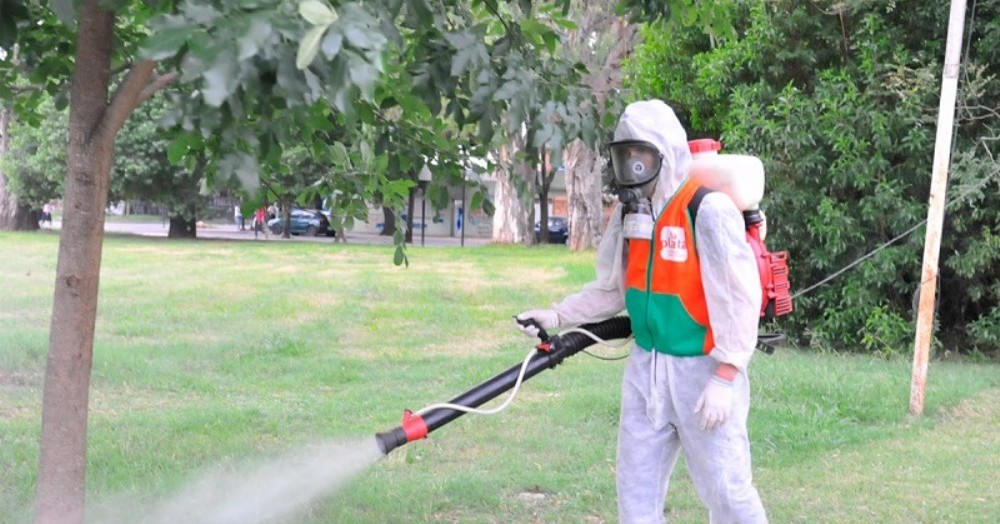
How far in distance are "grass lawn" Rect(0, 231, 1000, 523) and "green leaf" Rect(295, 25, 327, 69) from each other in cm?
279

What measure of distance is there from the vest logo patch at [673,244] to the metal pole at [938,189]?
4.85 m

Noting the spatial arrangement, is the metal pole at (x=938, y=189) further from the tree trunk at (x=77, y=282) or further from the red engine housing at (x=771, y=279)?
the tree trunk at (x=77, y=282)

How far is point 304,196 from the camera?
560 cm

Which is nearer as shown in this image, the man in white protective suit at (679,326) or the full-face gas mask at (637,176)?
the man in white protective suit at (679,326)

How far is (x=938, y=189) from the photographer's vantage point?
802cm

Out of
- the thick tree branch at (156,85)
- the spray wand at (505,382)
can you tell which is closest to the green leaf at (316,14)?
the spray wand at (505,382)

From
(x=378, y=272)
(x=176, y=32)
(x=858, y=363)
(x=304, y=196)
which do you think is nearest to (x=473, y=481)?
(x=304, y=196)

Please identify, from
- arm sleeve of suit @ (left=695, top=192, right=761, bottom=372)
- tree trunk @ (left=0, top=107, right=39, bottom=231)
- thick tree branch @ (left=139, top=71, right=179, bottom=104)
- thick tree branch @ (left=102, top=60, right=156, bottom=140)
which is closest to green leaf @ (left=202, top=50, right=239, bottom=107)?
arm sleeve of suit @ (left=695, top=192, right=761, bottom=372)

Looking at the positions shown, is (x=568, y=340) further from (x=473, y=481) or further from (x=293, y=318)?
(x=293, y=318)

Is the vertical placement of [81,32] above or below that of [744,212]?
above

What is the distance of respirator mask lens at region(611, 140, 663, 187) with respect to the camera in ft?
12.9

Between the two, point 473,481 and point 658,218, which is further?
point 473,481

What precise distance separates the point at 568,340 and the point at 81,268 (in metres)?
1.93

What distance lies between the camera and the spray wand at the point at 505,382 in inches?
149
